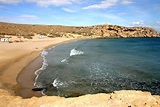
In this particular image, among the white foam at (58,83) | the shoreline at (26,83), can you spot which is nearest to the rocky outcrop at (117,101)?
the shoreline at (26,83)

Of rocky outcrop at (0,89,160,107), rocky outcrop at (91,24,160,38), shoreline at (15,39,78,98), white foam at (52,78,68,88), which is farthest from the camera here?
rocky outcrop at (91,24,160,38)

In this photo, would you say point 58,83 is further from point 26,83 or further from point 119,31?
point 119,31

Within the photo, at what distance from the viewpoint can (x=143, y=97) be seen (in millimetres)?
10008

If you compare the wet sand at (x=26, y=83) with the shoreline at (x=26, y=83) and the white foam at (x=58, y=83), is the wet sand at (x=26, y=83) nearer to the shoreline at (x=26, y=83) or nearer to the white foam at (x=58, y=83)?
the shoreline at (x=26, y=83)

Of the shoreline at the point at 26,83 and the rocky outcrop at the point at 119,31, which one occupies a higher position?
the rocky outcrop at the point at 119,31

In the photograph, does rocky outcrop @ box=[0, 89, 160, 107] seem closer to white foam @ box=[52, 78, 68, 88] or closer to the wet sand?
the wet sand

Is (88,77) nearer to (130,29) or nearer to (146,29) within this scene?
(130,29)

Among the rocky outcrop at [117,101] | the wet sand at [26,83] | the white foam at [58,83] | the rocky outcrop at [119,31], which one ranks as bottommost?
the wet sand at [26,83]

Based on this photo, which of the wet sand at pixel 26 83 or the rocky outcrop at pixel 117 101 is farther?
the wet sand at pixel 26 83

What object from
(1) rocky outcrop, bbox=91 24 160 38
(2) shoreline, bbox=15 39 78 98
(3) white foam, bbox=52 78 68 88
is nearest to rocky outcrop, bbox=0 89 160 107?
(2) shoreline, bbox=15 39 78 98

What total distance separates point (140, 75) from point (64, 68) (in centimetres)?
1102

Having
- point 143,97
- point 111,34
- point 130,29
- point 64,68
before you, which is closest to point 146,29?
point 130,29

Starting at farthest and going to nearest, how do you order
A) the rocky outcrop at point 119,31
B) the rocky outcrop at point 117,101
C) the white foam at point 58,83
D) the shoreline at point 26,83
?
the rocky outcrop at point 119,31 < the white foam at point 58,83 < the shoreline at point 26,83 < the rocky outcrop at point 117,101

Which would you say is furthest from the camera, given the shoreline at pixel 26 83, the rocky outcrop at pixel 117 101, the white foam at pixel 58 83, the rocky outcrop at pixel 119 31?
the rocky outcrop at pixel 119 31
